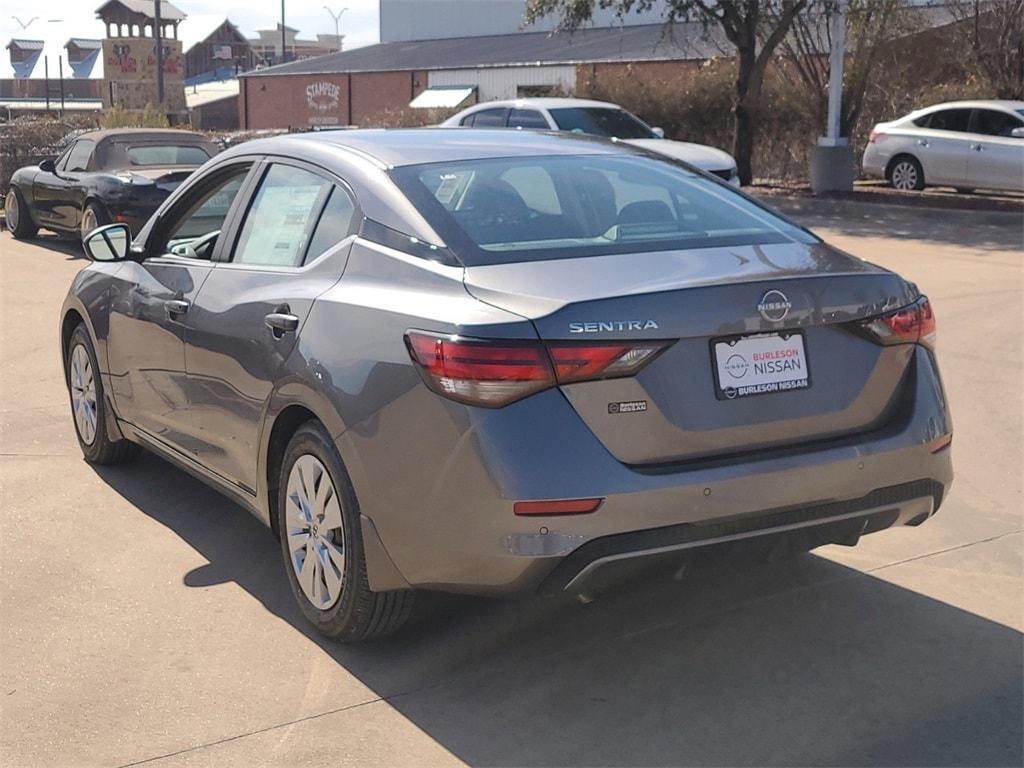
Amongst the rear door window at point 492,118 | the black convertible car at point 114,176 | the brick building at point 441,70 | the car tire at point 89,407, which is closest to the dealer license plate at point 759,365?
the car tire at point 89,407

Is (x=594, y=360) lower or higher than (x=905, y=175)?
higher

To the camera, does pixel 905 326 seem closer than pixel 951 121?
Yes

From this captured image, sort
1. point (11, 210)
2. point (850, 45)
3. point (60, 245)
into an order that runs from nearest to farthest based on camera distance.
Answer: point (60, 245), point (11, 210), point (850, 45)

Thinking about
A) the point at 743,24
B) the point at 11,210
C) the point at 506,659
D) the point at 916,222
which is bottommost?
the point at 506,659

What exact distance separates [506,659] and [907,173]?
19.1 meters

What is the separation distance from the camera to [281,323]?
14.7 feet

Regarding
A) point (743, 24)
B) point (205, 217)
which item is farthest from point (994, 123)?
point (205, 217)

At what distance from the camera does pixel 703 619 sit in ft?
15.1

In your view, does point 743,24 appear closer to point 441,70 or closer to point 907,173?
point 907,173

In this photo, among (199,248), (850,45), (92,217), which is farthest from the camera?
(850,45)

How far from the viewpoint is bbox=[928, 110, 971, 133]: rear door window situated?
20594mm

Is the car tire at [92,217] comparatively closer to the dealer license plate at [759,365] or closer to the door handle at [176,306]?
the door handle at [176,306]

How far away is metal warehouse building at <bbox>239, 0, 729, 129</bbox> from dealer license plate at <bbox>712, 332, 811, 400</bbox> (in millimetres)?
30381

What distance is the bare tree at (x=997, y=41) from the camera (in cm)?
2409
